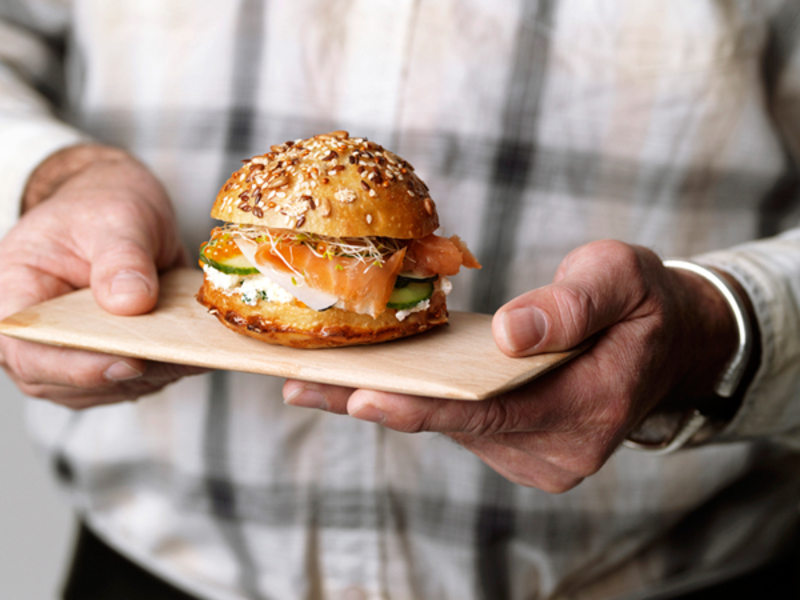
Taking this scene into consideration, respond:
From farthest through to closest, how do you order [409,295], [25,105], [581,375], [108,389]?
[25,105] < [108,389] < [409,295] < [581,375]

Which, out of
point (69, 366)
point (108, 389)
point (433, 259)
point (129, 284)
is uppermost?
point (433, 259)

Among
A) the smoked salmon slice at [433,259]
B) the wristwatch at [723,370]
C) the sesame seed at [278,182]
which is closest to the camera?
the sesame seed at [278,182]

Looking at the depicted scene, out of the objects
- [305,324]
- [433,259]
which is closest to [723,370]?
[433,259]

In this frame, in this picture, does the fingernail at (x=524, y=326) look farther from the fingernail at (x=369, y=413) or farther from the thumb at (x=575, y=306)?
the fingernail at (x=369, y=413)

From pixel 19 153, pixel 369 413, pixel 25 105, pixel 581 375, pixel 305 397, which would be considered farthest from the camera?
pixel 25 105

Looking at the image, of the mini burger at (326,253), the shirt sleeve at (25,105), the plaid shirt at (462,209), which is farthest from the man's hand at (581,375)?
the shirt sleeve at (25,105)

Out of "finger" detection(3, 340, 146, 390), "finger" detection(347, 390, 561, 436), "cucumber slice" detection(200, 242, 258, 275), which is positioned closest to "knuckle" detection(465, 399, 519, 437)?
"finger" detection(347, 390, 561, 436)

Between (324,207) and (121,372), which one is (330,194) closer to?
(324,207)
